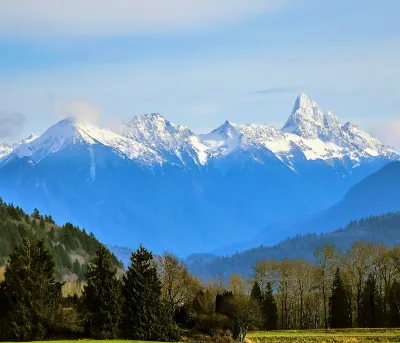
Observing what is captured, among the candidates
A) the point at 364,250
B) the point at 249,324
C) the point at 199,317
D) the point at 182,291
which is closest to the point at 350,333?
the point at 249,324

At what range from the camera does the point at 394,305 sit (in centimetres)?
13738

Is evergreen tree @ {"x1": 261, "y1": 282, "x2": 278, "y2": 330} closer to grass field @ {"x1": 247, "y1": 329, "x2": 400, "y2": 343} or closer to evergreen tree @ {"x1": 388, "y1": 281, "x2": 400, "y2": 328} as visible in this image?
evergreen tree @ {"x1": 388, "y1": 281, "x2": 400, "y2": 328}

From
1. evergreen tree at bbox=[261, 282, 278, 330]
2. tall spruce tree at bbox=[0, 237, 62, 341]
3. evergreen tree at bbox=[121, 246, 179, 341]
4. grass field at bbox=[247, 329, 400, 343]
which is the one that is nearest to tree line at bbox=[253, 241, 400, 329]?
evergreen tree at bbox=[261, 282, 278, 330]

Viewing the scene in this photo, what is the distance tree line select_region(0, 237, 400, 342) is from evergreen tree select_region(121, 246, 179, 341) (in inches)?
5.0

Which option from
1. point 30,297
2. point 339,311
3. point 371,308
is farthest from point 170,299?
point 30,297

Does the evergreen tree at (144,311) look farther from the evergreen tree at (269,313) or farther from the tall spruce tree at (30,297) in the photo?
the evergreen tree at (269,313)

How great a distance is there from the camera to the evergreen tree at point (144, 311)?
97625mm

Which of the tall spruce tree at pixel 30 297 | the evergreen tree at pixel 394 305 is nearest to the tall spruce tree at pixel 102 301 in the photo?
the tall spruce tree at pixel 30 297

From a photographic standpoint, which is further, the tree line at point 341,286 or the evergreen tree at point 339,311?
the evergreen tree at point 339,311

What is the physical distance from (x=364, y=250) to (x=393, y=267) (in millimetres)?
8176

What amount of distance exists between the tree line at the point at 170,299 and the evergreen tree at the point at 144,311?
5.0 inches

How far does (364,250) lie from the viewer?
160 metres

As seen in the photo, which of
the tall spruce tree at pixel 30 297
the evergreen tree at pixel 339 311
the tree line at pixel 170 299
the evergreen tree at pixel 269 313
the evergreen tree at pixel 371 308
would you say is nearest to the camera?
the tall spruce tree at pixel 30 297

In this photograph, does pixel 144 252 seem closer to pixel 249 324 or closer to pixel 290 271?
pixel 249 324
